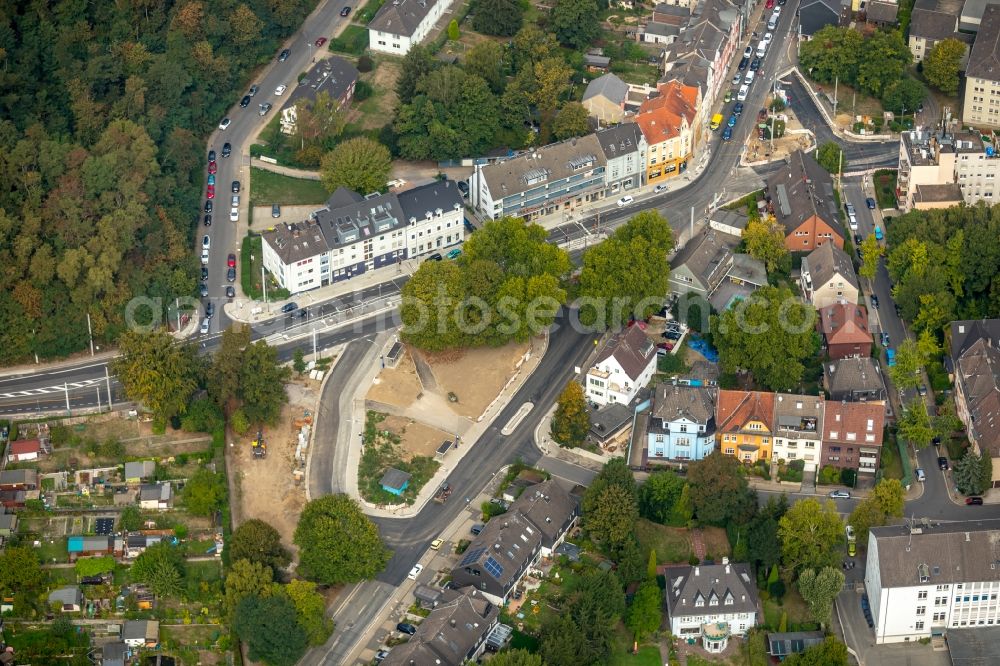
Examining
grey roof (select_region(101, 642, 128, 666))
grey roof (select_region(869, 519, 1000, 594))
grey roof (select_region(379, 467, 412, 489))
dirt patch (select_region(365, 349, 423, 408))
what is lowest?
grey roof (select_region(101, 642, 128, 666))

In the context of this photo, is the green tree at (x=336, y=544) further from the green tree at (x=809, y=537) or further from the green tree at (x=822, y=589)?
the green tree at (x=822, y=589)

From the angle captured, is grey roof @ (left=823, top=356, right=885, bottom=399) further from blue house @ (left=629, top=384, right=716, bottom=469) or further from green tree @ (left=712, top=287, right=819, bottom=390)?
blue house @ (left=629, top=384, right=716, bottom=469)

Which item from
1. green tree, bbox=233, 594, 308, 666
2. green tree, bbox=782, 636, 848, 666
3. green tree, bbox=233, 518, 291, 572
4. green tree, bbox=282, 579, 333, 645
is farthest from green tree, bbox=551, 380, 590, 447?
green tree, bbox=233, 594, 308, 666

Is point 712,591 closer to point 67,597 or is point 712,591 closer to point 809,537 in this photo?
point 809,537

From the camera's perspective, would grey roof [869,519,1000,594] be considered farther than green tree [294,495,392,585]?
No

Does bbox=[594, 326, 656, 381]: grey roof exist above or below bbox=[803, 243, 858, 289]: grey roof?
below

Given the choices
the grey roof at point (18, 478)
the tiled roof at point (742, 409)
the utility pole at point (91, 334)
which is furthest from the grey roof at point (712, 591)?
the utility pole at point (91, 334)
